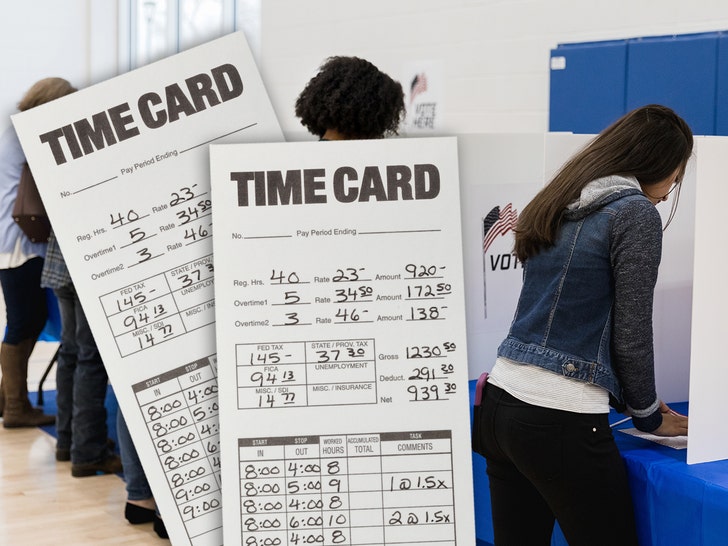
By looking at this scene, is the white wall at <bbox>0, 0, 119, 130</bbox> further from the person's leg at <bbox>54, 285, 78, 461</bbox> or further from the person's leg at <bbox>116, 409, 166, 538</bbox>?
the person's leg at <bbox>116, 409, 166, 538</bbox>

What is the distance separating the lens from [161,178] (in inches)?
47.5

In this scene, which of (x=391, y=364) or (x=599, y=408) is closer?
(x=391, y=364)

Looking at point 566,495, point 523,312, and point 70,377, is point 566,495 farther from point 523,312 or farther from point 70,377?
point 70,377

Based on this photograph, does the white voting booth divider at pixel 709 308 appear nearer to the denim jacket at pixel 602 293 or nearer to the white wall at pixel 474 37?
the denim jacket at pixel 602 293

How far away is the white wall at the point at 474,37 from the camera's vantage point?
3506mm

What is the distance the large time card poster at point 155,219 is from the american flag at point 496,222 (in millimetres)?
1426

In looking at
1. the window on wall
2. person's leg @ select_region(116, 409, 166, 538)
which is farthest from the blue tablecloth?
the window on wall

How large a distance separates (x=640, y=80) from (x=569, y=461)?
163cm

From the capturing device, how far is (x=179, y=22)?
6172mm

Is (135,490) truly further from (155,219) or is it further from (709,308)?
(155,219)

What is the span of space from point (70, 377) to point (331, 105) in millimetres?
2214

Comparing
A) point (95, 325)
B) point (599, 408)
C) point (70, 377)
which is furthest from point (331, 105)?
point (70, 377)

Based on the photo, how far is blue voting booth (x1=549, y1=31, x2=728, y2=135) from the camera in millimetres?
2764

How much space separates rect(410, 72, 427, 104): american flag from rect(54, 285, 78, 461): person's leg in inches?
70.2
